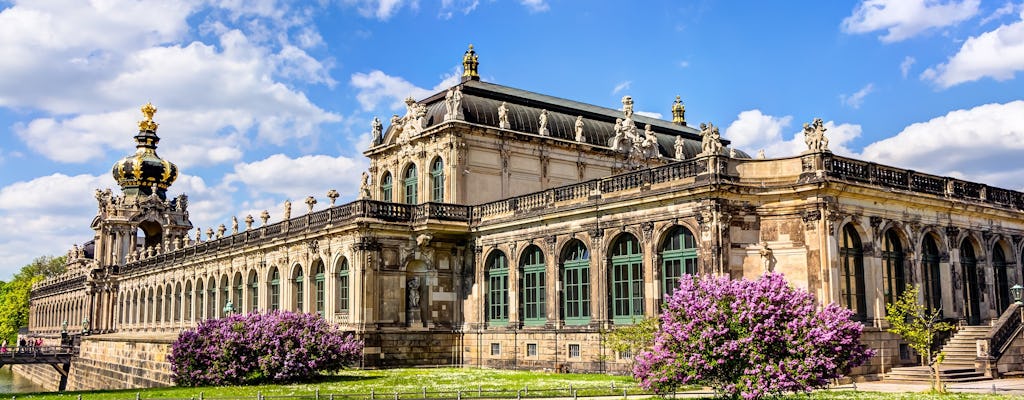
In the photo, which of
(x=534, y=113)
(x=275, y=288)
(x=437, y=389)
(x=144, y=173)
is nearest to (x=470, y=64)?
(x=534, y=113)

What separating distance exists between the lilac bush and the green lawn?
85.6 inches

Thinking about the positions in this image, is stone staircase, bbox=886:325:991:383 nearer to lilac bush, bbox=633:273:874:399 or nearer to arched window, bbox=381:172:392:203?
lilac bush, bbox=633:273:874:399

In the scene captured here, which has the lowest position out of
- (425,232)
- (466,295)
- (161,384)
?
(161,384)

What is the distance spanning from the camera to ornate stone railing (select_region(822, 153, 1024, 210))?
100ft

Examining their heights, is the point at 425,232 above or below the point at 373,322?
above

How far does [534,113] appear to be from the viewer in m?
46.6

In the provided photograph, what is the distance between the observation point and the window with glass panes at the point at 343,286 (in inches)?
1634

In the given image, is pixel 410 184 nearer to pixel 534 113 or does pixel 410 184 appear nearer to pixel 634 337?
pixel 534 113

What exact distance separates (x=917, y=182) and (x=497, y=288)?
54.2 feet

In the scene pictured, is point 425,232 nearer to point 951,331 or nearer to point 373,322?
point 373,322

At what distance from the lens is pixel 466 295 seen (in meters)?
41.1

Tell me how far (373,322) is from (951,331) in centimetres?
2163

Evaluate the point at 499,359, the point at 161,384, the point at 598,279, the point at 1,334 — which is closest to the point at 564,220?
the point at 598,279

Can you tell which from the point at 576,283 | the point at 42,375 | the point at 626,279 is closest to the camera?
the point at 626,279
